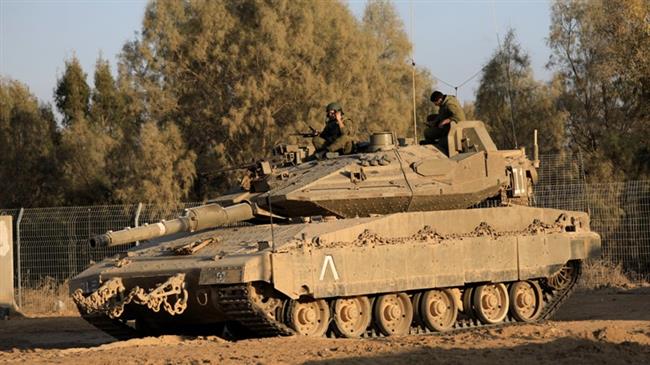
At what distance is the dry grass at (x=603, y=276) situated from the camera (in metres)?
24.8

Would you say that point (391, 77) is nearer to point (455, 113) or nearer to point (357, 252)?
point (455, 113)

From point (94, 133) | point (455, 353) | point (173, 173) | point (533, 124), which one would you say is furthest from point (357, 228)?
point (94, 133)

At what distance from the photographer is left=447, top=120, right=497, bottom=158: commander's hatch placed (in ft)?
60.5

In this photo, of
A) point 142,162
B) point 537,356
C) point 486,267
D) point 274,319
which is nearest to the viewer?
point 537,356

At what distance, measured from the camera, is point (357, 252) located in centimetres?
1582

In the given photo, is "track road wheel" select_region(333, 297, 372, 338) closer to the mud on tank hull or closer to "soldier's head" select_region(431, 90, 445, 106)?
the mud on tank hull

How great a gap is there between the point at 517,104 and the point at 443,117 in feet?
58.2

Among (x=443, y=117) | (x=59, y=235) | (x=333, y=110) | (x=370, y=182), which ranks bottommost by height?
(x=59, y=235)

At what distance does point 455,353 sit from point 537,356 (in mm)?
886

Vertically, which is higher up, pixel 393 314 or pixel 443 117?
pixel 443 117

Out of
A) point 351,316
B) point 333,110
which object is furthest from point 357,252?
point 333,110

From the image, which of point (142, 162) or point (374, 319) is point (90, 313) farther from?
point (142, 162)

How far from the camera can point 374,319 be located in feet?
54.6

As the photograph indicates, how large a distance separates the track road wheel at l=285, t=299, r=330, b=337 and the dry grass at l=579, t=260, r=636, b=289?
1043 cm
